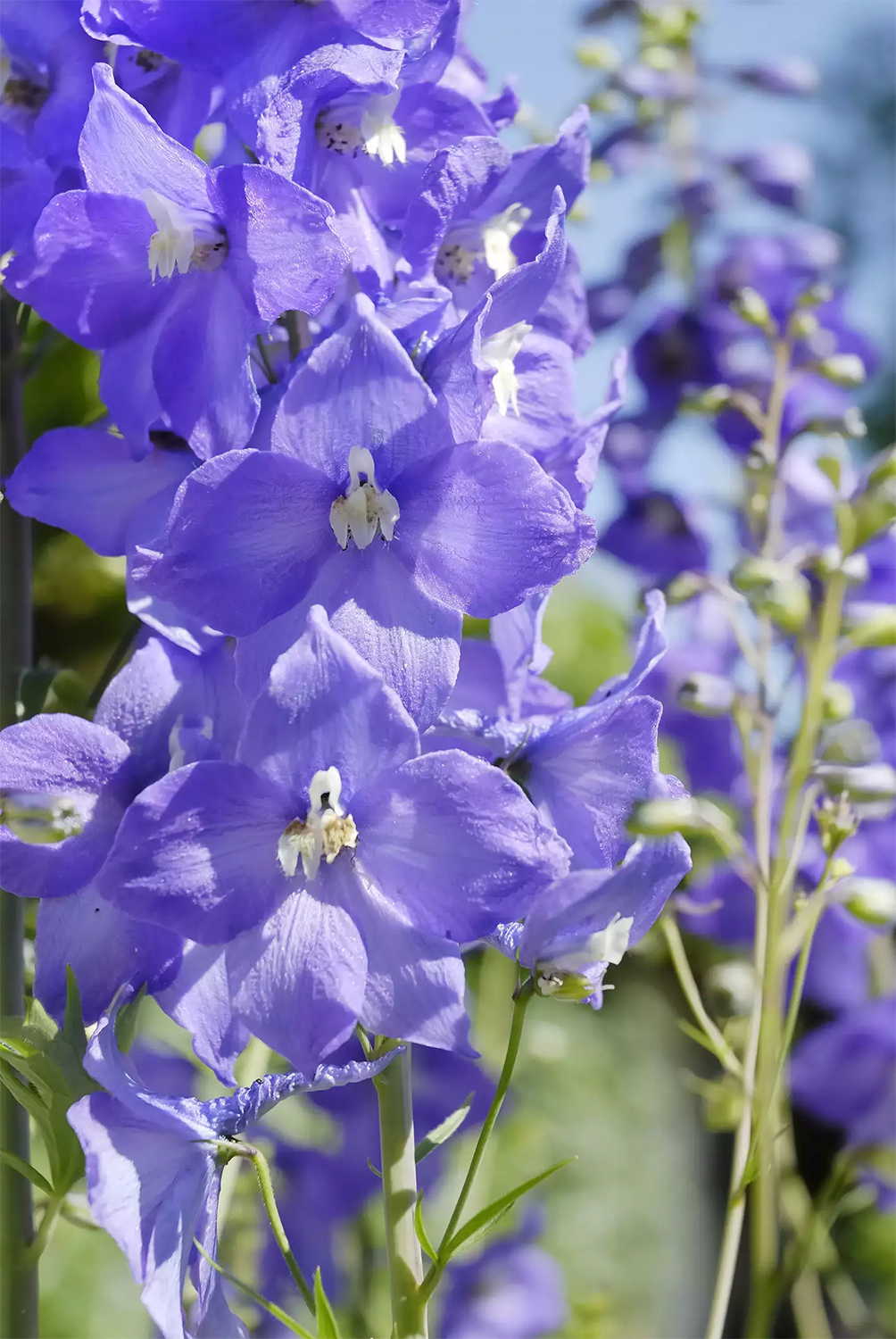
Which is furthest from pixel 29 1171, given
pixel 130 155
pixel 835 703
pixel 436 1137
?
pixel 835 703

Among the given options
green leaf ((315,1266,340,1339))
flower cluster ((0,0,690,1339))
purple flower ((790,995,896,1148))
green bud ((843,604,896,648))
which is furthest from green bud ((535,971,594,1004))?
purple flower ((790,995,896,1148))

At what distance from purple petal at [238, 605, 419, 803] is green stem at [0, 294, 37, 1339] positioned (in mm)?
176

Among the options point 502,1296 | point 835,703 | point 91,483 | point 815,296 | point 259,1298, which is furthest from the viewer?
point 502,1296

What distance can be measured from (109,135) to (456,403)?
0.47 feet

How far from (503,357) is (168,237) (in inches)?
5.0

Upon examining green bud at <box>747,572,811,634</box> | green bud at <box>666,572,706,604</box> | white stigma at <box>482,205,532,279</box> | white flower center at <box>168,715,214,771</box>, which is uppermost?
→ white stigma at <box>482,205,532,279</box>

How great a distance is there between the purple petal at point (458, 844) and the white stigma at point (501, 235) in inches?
8.5

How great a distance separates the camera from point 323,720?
15.7 inches

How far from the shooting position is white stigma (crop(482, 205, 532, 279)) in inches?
Answer: 19.7

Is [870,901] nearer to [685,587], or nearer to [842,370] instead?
[685,587]

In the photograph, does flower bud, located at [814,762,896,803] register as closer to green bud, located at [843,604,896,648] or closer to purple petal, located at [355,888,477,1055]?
green bud, located at [843,604,896,648]

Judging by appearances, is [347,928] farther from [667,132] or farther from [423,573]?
[667,132]

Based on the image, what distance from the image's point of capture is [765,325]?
88cm

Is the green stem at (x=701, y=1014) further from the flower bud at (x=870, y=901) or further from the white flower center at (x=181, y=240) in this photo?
the white flower center at (x=181, y=240)
